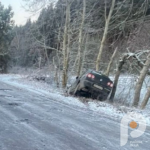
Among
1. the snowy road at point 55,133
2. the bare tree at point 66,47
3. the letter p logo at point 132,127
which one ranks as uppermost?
the bare tree at point 66,47

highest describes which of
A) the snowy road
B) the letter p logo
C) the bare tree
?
the bare tree

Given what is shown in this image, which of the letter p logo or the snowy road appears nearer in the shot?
the snowy road

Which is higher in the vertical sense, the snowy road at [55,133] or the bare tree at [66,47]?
the bare tree at [66,47]

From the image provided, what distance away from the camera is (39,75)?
1992 cm

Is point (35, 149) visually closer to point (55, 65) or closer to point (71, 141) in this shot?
point (71, 141)

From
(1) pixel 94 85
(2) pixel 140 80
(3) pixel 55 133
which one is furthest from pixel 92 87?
(3) pixel 55 133

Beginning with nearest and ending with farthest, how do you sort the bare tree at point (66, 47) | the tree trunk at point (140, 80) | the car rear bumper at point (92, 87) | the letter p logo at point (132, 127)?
the letter p logo at point (132, 127) < the car rear bumper at point (92, 87) < the tree trunk at point (140, 80) < the bare tree at point (66, 47)

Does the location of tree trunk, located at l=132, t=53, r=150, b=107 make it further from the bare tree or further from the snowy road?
the bare tree

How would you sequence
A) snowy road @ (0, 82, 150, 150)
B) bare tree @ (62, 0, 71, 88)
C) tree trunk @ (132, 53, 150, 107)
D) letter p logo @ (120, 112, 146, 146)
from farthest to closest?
bare tree @ (62, 0, 71, 88)
tree trunk @ (132, 53, 150, 107)
letter p logo @ (120, 112, 146, 146)
snowy road @ (0, 82, 150, 150)

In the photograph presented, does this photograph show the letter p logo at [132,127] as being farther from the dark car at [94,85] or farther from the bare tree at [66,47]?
the bare tree at [66,47]

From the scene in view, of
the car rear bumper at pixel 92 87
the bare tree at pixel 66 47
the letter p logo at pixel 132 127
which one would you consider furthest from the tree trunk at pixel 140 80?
the bare tree at pixel 66 47

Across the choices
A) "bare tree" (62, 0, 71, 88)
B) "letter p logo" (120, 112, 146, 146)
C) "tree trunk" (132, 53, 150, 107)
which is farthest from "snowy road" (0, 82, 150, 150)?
"bare tree" (62, 0, 71, 88)

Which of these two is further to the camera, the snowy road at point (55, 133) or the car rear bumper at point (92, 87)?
the car rear bumper at point (92, 87)

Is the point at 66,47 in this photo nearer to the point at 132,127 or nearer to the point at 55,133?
the point at 132,127
